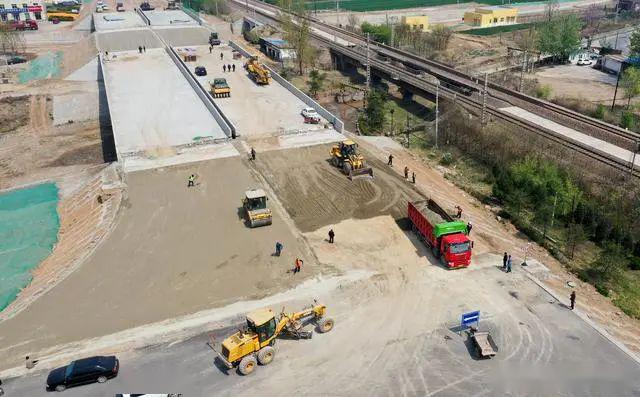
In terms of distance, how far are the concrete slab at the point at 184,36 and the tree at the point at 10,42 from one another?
26728 millimetres

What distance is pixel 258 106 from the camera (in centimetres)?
5509

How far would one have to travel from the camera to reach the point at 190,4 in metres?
143

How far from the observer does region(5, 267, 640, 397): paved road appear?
68.3 ft

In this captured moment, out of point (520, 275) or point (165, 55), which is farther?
point (165, 55)

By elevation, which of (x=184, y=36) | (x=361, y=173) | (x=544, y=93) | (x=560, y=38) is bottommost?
(x=544, y=93)

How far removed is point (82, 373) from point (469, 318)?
54.4 ft

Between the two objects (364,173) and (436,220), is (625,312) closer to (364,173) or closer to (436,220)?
(436,220)

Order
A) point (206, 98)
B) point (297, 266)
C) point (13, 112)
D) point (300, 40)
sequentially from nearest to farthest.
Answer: point (297, 266)
point (206, 98)
point (13, 112)
point (300, 40)

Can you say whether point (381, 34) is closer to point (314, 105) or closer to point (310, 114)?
point (314, 105)

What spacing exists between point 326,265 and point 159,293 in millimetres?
9054

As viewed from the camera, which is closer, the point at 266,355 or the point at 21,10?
the point at 266,355

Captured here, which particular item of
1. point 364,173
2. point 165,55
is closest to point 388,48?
point 165,55

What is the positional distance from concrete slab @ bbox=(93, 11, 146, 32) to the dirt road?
66656 millimetres

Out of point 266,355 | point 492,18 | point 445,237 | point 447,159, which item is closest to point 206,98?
point 447,159
